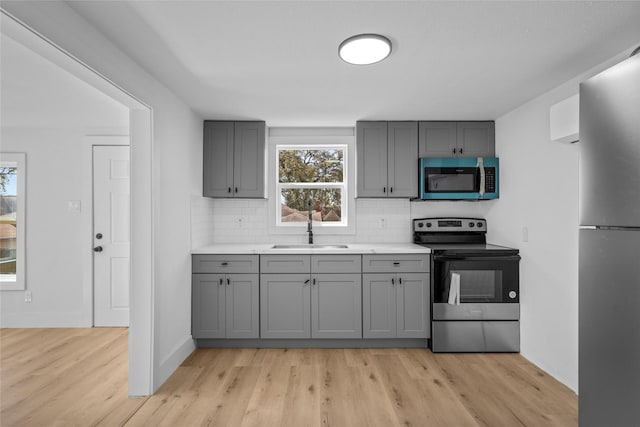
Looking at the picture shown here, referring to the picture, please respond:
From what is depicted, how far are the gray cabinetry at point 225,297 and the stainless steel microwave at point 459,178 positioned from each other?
2.01 meters

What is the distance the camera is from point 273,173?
3846 mm

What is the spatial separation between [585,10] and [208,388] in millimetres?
3238

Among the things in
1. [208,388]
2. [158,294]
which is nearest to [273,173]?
[158,294]

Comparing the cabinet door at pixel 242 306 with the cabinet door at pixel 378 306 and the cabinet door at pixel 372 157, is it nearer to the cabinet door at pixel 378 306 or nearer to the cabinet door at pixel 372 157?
the cabinet door at pixel 378 306

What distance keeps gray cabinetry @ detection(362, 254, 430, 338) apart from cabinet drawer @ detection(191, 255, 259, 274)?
111 centimetres

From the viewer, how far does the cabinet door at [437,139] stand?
11.5ft

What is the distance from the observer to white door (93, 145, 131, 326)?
148 inches

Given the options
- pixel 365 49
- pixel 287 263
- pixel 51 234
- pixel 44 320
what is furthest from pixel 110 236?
pixel 365 49

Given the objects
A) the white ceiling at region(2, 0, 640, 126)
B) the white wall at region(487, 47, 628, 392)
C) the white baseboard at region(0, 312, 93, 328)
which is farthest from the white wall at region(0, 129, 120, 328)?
the white wall at region(487, 47, 628, 392)

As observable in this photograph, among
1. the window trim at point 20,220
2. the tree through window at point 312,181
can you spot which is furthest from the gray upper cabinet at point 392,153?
the window trim at point 20,220

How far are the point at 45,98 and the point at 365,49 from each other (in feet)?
9.48

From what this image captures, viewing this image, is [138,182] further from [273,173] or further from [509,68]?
[509,68]

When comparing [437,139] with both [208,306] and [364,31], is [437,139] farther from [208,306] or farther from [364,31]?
[208,306]

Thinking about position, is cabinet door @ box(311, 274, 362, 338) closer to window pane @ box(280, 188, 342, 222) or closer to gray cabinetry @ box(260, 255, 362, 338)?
gray cabinetry @ box(260, 255, 362, 338)
